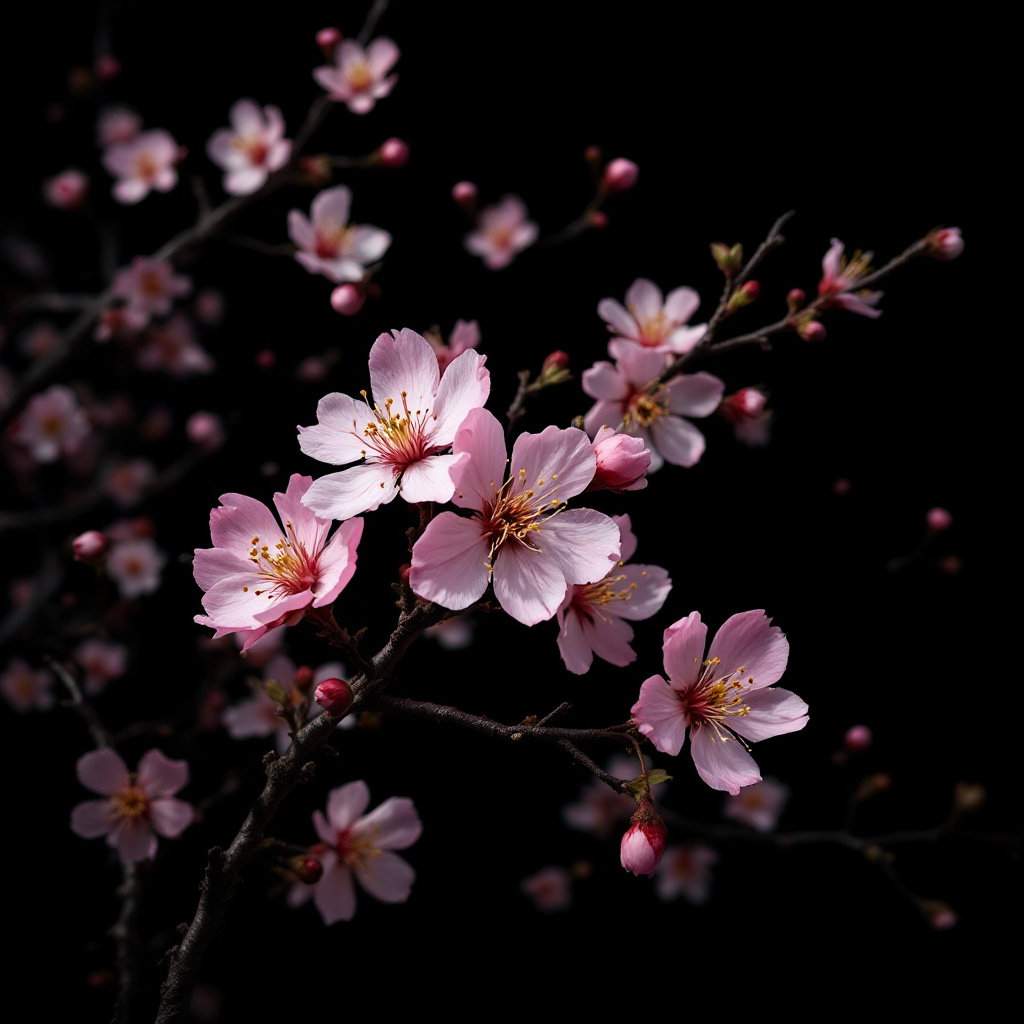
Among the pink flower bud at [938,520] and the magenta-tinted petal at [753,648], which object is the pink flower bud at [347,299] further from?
the pink flower bud at [938,520]

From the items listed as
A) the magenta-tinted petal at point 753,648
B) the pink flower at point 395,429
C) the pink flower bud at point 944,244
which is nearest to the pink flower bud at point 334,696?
the pink flower at point 395,429

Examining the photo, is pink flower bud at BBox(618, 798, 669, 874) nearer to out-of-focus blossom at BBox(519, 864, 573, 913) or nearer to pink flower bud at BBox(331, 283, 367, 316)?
pink flower bud at BBox(331, 283, 367, 316)

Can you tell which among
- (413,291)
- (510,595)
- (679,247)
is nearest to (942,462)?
(679,247)

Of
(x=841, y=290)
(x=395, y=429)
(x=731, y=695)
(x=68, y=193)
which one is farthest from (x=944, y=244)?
(x=68, y=193)

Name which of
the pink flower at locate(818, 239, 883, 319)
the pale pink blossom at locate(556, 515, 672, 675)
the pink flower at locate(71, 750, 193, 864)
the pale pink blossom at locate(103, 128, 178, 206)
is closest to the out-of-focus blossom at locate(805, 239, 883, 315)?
the pink flower at locate(818, 239, 883, 319)

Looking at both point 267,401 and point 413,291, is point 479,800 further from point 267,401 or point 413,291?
point 413,291

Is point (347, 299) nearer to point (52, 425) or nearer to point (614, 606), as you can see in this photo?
point (614, 606)
